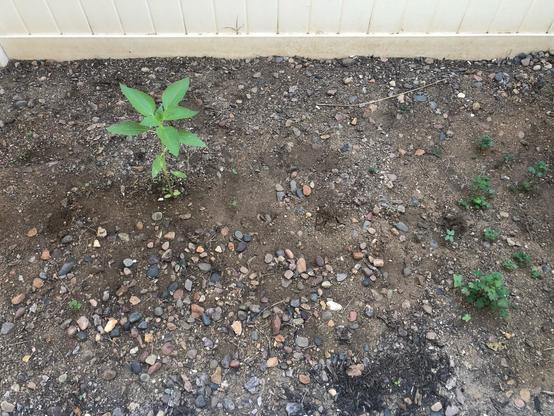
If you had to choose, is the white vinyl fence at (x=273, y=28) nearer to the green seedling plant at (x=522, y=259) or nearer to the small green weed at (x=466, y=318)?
the green seedling plant at (x=522, y=259)

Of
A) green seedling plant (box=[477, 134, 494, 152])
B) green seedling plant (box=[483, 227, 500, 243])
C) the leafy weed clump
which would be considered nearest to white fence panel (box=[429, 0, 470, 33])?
green seedling plant (box=[477, 134, 494, 152])

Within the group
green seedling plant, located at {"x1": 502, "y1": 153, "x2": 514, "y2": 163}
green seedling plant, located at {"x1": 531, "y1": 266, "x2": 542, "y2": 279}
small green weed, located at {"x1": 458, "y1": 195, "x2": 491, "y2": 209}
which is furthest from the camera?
green seedling plant, located at {"x1": 502, "y1": 153, "x2": 514, "y2": 163}

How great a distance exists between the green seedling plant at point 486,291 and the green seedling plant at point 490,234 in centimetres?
16

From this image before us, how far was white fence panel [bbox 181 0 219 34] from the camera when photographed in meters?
2.25

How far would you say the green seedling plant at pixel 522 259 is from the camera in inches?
76.0

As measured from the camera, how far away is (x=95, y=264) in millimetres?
1881

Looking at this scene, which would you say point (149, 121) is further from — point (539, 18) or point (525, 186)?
point (539, 18)

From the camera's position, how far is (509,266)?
191 centimetres

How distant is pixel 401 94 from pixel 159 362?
169 cm

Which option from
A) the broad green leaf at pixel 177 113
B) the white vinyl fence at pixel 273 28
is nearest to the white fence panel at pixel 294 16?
the white vinyl fence at pixel 273 28

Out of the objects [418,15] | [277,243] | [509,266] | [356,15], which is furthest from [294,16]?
[509,266]

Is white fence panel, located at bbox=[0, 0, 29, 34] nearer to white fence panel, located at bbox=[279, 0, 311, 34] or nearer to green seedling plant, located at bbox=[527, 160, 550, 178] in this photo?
white fence panel, located at bbox=[279, 0, 311, 34]

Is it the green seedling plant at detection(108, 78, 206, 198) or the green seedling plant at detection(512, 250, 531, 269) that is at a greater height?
the green seedling plant at detection(108, 78, 206, 198)

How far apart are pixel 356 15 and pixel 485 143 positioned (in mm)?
875
